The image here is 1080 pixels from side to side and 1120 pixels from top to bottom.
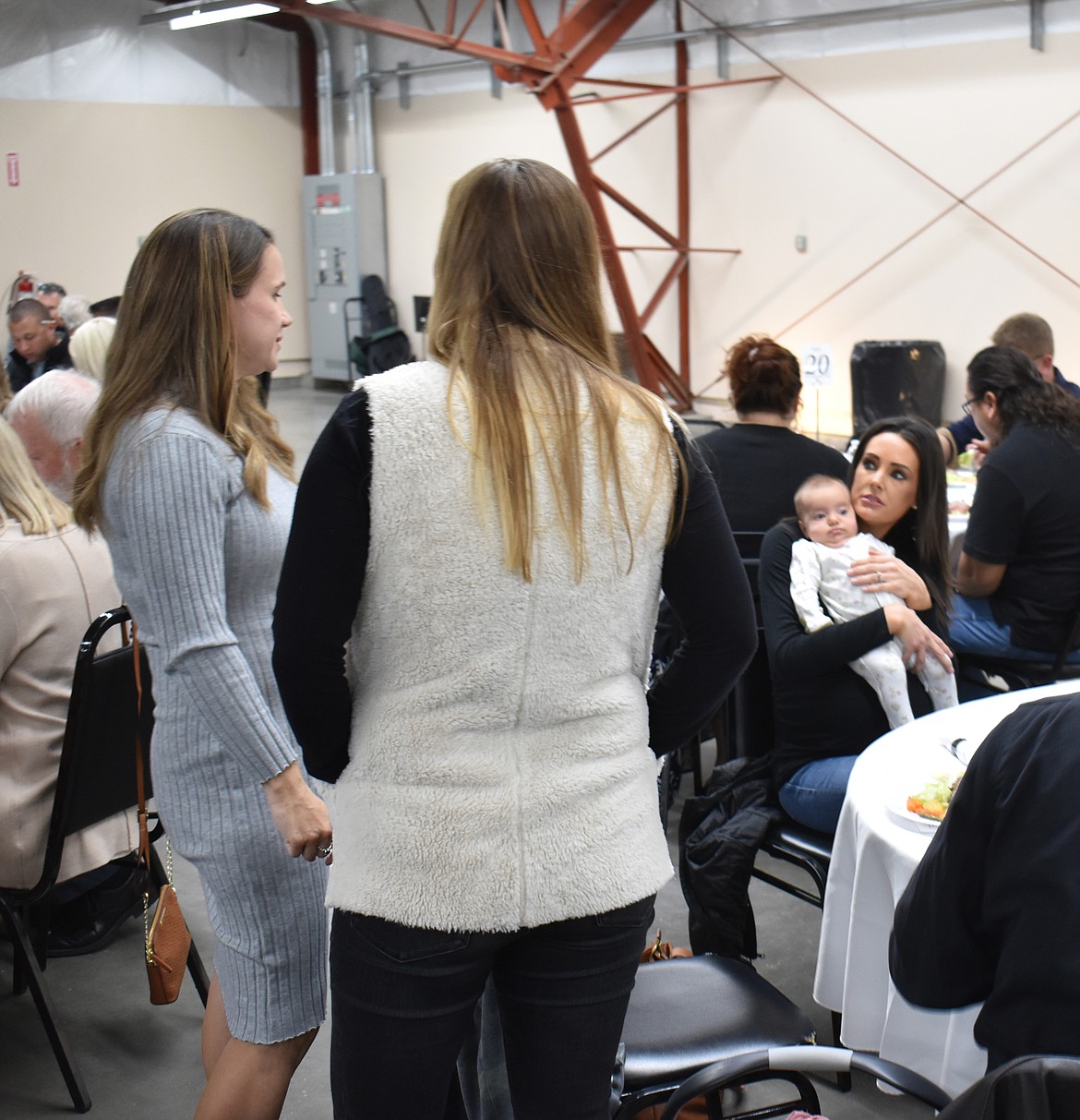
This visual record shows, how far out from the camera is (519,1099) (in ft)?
4.32

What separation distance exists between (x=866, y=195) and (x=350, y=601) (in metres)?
9.01

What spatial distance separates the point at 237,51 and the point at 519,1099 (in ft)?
43.4

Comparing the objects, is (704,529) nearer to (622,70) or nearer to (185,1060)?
(185,1060)

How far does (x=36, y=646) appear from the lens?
2.33m

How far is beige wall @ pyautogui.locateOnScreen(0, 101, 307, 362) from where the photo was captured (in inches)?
468

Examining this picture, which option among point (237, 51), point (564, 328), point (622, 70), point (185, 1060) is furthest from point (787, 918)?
point (237, 51)

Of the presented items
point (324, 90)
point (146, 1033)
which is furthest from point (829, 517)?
point (324, 90)

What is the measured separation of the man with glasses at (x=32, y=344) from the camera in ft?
18.7

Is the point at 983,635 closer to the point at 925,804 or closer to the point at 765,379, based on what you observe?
the point at 765,379

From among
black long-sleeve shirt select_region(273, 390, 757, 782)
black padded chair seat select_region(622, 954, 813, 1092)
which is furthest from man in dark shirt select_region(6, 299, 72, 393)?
black long-sleeve shirt select_region(273, 390, 757, 782)

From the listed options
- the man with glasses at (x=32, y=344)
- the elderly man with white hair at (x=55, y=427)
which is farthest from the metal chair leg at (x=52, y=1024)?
the man with glasses at (x=32, y=344)

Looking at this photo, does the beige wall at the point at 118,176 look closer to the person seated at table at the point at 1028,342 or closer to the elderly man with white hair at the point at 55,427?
the person seated at table at the point at 1028,342

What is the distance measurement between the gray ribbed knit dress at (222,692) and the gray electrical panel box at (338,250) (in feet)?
37.4

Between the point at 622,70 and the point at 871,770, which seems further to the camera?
the point at 622,70
